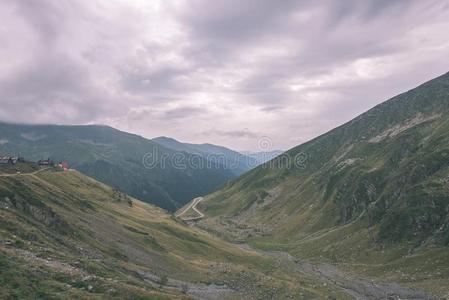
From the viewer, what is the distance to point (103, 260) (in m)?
64.3

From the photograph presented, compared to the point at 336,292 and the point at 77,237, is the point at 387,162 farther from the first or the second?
the point at 77,237

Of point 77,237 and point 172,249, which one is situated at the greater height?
point 77,237

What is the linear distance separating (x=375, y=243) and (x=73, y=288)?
10990 cm

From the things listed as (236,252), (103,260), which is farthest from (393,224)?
(103,260)

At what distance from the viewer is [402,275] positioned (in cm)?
10100

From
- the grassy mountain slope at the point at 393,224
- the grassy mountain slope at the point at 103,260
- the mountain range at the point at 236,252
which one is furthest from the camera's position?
the grassy mountain slope at the point at 393,224

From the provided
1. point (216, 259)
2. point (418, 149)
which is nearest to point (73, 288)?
point (216, 259)

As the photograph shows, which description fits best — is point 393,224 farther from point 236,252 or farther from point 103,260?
point 103,260

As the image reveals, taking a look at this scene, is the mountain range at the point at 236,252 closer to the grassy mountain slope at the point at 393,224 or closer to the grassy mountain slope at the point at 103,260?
the grassy mountain slope at the point at 103,260

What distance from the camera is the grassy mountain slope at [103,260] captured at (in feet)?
147

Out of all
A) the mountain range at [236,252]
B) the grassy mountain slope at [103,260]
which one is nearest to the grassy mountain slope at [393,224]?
the mountain range at [236,252]

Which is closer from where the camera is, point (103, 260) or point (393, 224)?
point (103, 260)

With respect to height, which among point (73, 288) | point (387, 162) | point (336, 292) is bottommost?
point (336, 292)

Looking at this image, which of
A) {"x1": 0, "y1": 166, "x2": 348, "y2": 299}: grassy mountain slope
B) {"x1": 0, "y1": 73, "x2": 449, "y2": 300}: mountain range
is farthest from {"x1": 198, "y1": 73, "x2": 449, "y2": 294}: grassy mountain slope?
{"x1": 0, "y1": 166, "x2": 348, "y2": 299}: grassy mountain slope
